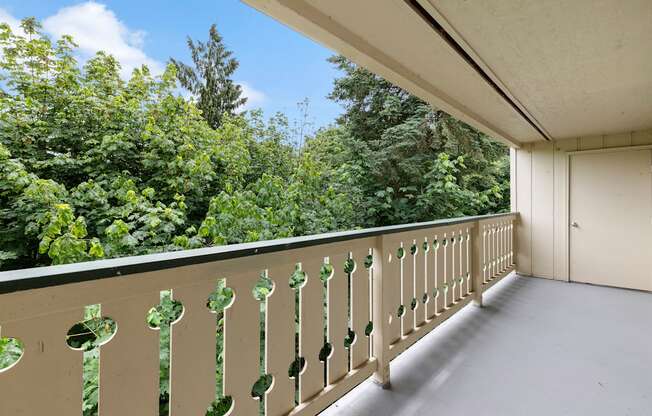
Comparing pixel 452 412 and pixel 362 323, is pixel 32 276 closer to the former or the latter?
pixel 362 323

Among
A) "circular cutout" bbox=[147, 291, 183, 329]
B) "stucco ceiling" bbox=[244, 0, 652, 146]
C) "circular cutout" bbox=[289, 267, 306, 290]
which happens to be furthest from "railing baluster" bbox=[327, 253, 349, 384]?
"stucco ceiling" bbox=[244, 0, 652, 146]

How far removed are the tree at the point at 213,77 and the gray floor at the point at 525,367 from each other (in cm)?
1281

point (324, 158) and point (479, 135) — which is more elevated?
point (479, 135)

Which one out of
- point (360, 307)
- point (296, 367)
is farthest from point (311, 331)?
point (360, 307)

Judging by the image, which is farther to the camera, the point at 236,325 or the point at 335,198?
the point at 335,198

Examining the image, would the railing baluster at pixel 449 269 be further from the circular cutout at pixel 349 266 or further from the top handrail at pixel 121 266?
the top handrail at pixel 121 266

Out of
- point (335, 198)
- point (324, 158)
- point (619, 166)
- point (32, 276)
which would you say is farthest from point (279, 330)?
point (324, 158)

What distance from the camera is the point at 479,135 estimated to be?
25.2 ft

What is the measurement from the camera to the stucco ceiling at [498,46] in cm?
141

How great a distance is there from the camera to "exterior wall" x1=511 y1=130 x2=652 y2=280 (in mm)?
4316

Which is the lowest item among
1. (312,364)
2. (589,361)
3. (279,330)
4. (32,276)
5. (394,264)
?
(589,361)

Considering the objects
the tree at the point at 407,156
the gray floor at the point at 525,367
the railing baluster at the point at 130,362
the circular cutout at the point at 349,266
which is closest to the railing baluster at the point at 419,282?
the gray floor at the point at 525,367

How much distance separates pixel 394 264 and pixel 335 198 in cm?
472

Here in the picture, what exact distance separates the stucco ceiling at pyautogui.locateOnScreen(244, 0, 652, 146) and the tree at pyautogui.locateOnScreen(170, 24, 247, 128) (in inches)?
485
